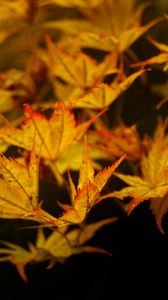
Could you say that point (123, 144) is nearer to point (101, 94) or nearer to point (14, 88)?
point (101, 94)

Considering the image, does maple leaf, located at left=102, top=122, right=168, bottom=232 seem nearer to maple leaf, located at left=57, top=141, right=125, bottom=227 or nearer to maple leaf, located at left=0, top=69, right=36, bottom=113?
maple leaf, located at left=57, top=141, right=125, bottom=227

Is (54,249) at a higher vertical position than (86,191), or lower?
lower

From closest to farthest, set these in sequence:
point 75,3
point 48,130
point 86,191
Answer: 1. point 86,191
2. point 48,130
3. point 75,3

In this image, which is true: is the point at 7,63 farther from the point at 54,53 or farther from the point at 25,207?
the point at 25,207

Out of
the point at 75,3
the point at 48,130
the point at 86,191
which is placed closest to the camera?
the point at 86,191

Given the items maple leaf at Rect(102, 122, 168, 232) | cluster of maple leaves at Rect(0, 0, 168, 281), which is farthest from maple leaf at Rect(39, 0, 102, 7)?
maple leaf at Rect(102, 122, 168, 232)

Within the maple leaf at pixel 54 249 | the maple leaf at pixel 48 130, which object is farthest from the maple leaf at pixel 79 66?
the maple leaf at pixel 54 249

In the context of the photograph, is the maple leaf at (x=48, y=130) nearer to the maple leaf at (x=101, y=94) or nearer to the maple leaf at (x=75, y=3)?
the maple leaf at (x=101, y=94)

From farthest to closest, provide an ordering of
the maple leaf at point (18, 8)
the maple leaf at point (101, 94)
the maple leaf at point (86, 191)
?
the maple leaf at point (18, 8) → the maple leaf at point (101, 94) → the maple leaf at point (86, 191)

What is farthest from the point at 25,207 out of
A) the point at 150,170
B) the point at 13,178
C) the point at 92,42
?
Answer: the point at 92,42

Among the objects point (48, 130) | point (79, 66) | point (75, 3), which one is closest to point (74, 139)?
point (48, 130)
